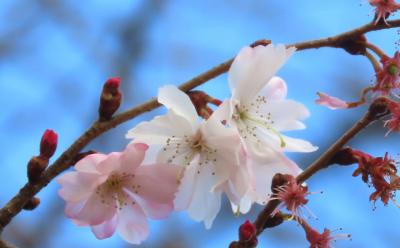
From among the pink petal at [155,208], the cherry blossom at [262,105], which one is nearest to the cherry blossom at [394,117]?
the cherry blossom at [262,105]

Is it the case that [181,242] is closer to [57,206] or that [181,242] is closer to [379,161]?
[57,206]

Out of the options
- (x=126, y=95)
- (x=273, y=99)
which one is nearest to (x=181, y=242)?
(x=126, y=95)

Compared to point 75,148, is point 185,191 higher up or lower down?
lower down

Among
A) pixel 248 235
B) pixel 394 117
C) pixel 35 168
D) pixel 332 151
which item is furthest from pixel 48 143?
pixel 394 117

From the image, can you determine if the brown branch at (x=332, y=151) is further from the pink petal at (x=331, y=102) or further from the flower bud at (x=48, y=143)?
the flower bud at (x=48, y=143)

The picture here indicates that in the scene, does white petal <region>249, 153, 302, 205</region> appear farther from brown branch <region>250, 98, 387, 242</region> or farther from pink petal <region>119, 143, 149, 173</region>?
pink petal <region>119, 143, 149, 173</region>

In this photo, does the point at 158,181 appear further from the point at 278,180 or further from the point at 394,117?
the point at 394,117

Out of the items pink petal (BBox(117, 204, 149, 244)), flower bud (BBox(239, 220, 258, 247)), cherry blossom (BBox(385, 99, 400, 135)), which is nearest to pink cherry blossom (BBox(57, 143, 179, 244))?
pink petal (BBox(117, 204, 149, 244))
